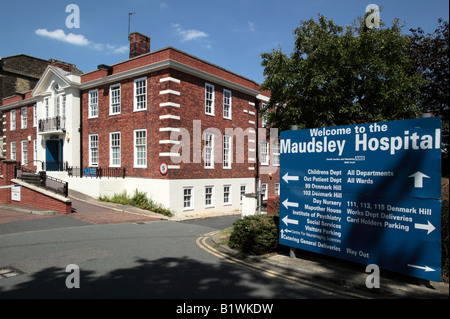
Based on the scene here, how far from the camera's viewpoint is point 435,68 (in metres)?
16.8

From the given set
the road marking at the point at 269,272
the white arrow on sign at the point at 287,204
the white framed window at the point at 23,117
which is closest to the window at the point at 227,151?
the road marking at the point at 269,272

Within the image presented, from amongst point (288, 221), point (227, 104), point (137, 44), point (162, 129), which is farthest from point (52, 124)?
point (288, 221)

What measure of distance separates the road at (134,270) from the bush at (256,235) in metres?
0.65

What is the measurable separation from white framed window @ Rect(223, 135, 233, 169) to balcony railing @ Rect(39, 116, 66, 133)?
40.9ft

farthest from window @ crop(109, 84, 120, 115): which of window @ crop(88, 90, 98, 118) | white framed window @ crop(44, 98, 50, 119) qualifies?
white framed window @ crop(44, 98, 50, 119)

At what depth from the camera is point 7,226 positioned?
1209 centimetres

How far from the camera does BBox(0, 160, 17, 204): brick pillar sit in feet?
59.5

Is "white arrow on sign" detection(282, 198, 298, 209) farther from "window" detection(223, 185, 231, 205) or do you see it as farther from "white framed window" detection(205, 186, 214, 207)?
"window" detection(223, 185, 231, 205)

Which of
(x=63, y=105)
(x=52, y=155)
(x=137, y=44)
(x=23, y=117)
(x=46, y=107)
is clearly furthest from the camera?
(x=23, y=117)

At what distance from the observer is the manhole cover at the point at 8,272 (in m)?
6.24

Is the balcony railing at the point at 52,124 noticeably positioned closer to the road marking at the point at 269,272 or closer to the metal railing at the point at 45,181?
the metal railing at the point at 45,181

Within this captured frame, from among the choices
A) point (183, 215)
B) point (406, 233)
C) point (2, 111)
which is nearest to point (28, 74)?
point (2, 111)

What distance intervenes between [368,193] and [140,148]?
15.6m

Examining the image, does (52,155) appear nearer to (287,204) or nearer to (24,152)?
(24,152)
